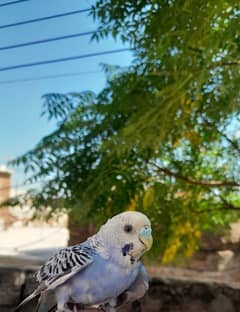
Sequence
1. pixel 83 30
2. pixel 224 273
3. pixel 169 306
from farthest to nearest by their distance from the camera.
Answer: pixel 224 273
pixel 83 30
pixel 169 306

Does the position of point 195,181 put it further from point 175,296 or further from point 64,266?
point 64,266

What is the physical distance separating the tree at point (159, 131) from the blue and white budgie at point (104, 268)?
364 mm

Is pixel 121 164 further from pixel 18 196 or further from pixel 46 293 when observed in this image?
pixel 46 293

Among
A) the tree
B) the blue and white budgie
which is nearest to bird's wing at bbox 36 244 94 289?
the blue and white budgie

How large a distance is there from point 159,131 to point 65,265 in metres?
0.43

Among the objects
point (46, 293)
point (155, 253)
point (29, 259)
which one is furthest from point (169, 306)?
point (29, 259)

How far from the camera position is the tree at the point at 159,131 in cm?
82

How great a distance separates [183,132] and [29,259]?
1.07 m

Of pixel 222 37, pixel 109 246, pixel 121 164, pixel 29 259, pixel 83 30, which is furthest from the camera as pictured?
pixel 29 259

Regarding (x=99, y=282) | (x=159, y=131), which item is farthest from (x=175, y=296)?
(x=99, y=282)

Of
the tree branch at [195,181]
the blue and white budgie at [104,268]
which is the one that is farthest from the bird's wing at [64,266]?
the tree branch at [195,181]

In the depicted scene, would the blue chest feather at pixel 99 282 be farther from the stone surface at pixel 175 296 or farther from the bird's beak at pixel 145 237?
the stone surface at pixel 175 296

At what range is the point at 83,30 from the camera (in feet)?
4.61

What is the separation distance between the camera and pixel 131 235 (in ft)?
1.55
